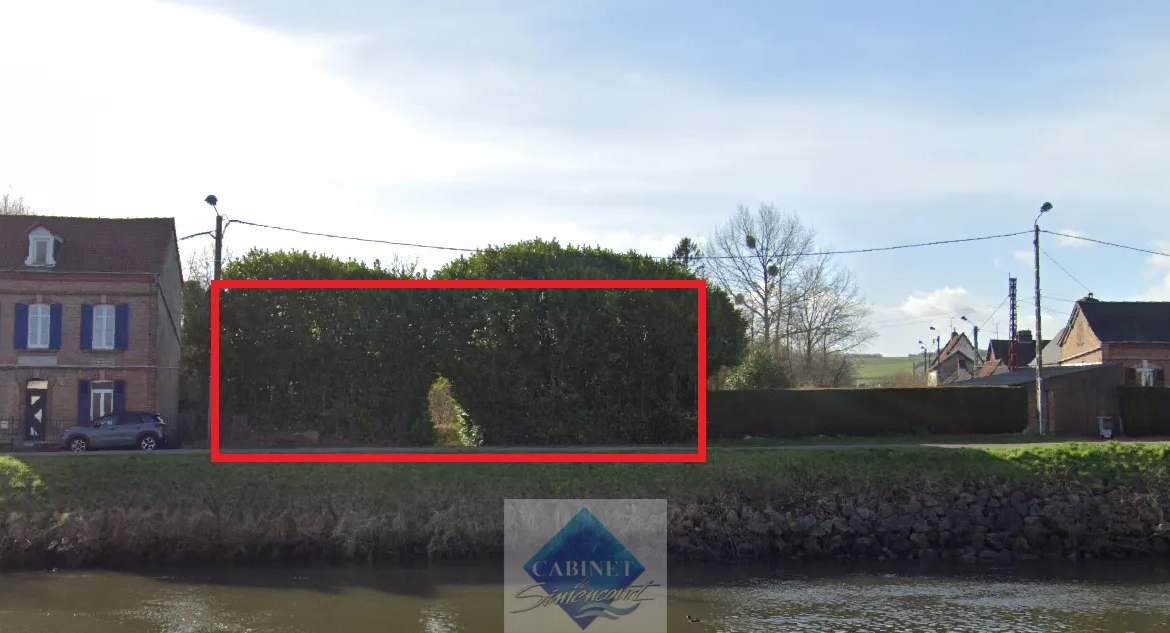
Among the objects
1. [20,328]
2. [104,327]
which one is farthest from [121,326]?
[20,328]

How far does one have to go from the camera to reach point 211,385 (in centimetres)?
2784

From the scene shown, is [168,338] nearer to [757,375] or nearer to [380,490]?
[380,490]

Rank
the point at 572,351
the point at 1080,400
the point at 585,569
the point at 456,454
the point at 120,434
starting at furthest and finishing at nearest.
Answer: the point at 1080,400 < the point at 572,351 < the point at 120,434 < the point at 456,454 < the point at 585,569

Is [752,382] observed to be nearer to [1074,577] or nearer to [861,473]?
[861,473]

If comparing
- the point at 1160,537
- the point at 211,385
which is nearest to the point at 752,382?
the point at 1160,537

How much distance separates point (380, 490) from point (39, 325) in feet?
54.7

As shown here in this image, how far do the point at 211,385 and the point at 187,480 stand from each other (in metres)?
6.75

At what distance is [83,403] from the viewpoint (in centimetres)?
3119

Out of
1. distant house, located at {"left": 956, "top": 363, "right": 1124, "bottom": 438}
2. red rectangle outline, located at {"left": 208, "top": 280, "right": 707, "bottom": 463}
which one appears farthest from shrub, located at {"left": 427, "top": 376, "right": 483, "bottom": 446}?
distant house, located at {"left": 956, "top": 363, "right": 1124, "bottom": 438}

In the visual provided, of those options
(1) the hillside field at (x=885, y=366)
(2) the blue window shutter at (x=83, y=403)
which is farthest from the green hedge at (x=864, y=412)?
(1) the hillside field at (x=885, y=366)

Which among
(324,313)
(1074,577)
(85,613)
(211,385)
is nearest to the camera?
(85,613)

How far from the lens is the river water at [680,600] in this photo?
50.1ft

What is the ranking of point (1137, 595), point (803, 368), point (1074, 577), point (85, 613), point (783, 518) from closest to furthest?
point (85, 613) → point (1137, 595) → point (1074, 577) → point (783, 518) → point (803, 368)

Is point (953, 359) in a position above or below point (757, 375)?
above
